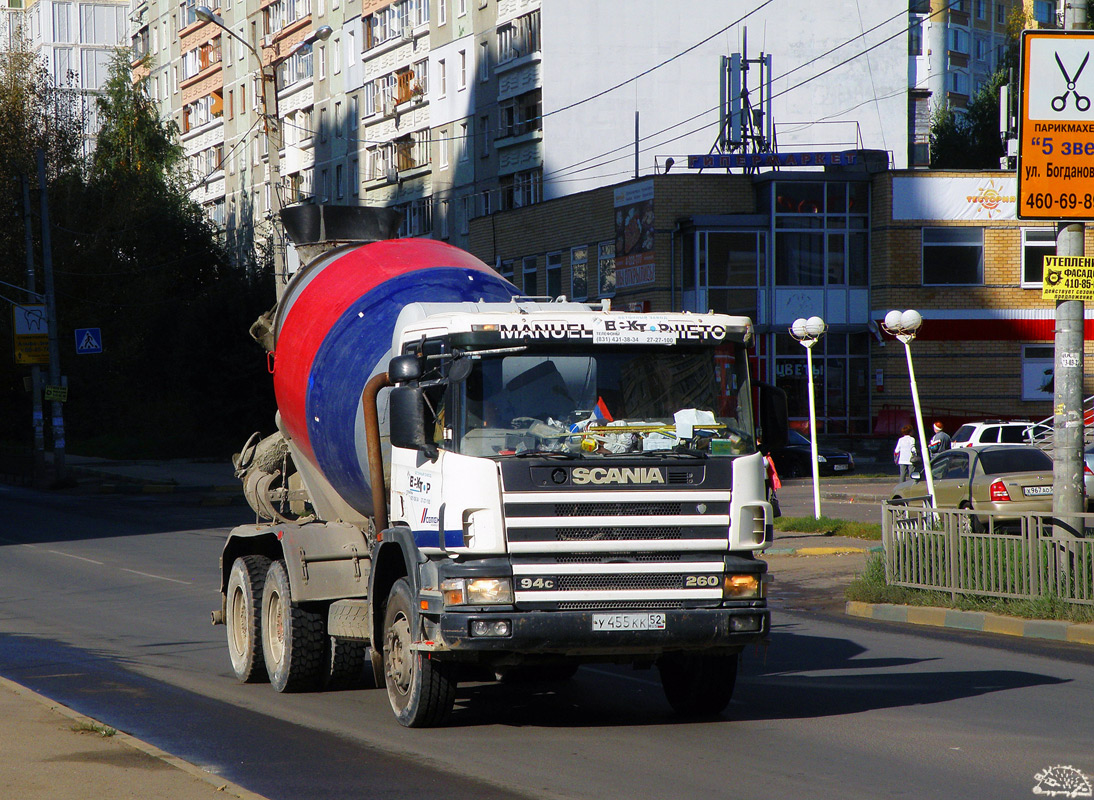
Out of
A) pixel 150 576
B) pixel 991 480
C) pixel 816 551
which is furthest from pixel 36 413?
pixel 991 480

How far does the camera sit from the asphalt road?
301 inches

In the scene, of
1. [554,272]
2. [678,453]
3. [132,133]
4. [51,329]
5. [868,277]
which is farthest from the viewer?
[132,133]

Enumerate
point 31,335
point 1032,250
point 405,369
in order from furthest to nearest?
point 1032,250 < point 31,335 < point 405,369

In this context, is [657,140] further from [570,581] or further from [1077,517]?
[570,581]

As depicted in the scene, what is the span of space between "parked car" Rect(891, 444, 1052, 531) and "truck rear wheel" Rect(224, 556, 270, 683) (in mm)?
12084

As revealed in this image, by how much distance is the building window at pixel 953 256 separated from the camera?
4691 centimetres

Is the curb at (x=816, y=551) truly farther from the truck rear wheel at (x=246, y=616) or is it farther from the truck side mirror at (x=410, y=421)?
the truck side mirror at (x=410, y=421)

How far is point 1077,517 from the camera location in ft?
44.5

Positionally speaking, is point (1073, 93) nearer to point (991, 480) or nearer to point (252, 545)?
point (252, 545)

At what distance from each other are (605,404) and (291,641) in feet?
11.0

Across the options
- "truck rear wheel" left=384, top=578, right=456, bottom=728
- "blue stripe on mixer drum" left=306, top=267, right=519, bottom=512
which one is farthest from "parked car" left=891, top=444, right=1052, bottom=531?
"truck rear wheel" left=384, top=578, right=456, bottom=728

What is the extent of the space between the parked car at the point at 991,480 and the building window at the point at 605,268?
26029 mm

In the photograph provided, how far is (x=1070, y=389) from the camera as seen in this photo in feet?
47.2

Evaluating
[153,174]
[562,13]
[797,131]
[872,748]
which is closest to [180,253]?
[153,174]
